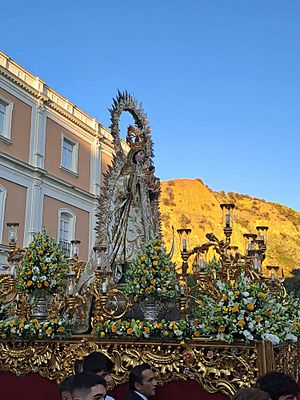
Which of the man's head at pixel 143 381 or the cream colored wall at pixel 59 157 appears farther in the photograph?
the cream colored wall at pixel 59 157

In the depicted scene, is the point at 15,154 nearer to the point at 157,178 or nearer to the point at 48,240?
the point at 157,178

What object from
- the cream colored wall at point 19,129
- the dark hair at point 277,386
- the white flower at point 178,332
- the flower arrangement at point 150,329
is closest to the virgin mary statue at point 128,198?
Answer: the flower arrangement at point 150,329

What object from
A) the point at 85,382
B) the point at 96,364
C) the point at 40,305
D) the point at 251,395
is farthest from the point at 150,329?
the point at 251,395

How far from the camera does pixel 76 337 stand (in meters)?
5.40

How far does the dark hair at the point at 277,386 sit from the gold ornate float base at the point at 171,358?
1386 millimetres

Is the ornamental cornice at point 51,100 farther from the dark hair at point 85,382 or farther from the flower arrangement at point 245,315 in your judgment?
the dark hair at point 85,382

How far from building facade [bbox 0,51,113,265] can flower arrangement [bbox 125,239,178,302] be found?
10.6 metres

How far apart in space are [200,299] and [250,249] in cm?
95

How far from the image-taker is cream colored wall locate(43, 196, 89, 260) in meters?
17.8

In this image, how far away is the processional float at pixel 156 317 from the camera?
4645 mm

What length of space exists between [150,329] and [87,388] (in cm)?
229

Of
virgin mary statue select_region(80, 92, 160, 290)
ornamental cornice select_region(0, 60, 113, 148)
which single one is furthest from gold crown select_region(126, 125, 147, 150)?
ornamental cornice select_region(0, 60, 113, 148)

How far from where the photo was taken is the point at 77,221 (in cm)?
1977

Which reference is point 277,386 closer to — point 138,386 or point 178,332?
point 138,386
